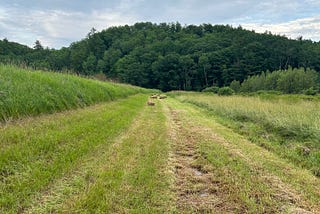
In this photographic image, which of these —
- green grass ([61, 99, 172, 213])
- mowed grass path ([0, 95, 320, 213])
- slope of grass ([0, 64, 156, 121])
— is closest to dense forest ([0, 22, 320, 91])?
slope of grass ([0, 64, 156, 121])

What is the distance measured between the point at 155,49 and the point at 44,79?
84.1 meters

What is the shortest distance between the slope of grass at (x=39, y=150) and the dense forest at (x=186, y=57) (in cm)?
6754

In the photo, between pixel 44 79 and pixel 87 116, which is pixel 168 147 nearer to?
pixel 87 116

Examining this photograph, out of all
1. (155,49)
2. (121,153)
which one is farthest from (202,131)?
(155,49)

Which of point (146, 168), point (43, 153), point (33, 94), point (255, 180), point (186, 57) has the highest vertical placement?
point (186, 57)

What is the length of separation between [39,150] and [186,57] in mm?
81291

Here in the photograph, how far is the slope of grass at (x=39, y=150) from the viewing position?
330 centimetres

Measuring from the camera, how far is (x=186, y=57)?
83125 mm

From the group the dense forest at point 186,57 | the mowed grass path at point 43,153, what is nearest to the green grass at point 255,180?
the mowed grass path at point 43,153

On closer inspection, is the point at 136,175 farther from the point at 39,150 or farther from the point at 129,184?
the point at 39,150

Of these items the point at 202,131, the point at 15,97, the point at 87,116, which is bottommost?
the point at 202,131

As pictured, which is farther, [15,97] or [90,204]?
[15,97]

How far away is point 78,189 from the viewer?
137 inches

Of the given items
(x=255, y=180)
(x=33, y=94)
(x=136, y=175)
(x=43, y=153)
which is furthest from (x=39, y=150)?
(x=255, y=180)
